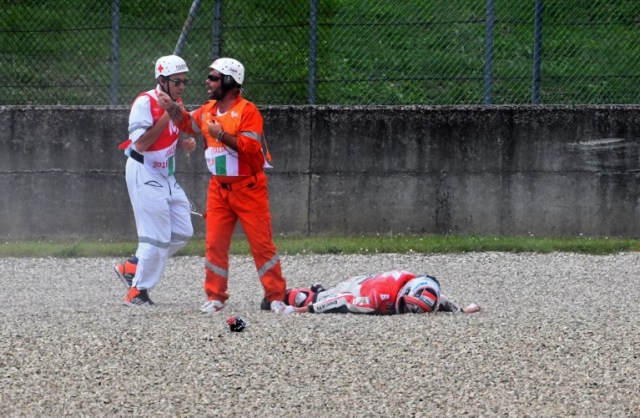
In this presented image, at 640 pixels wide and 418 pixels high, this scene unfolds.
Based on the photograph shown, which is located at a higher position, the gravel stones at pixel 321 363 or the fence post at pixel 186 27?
the fence post at pixel 186 27

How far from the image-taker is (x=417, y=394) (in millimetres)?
6602

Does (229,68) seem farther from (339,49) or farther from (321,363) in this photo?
(339,49)

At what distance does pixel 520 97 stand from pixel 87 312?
6.86 metres

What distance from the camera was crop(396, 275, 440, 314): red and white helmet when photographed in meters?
8.84

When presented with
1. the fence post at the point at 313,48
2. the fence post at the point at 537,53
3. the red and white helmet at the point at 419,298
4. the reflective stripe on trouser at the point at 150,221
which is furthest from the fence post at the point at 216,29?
the red and white helmet at the point at 419,298

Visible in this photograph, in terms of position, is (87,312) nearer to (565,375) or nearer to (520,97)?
(565,375)

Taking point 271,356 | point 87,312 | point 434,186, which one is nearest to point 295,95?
point 434,186

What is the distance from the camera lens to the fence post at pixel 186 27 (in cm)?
1373

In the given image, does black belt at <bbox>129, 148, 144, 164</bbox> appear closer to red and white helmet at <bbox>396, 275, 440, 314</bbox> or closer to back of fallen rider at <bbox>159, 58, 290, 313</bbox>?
back of fallen rider at <bbox>159, 58, 290, 313</bbox>

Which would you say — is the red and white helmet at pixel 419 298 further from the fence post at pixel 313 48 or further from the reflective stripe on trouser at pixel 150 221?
the fence post at pixel 313 48

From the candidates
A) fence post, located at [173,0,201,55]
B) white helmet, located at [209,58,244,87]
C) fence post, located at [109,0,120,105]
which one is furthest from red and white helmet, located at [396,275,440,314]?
fence post, located at [109,0,120,105]

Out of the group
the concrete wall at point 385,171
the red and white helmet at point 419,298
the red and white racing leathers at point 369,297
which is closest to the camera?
the red and white helmet at point 419,298

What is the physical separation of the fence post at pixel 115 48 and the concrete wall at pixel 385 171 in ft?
1.04

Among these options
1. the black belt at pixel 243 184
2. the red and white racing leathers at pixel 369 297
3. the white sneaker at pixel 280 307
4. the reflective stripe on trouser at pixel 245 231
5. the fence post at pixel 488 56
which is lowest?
the white sneaker at pixel 280 307
